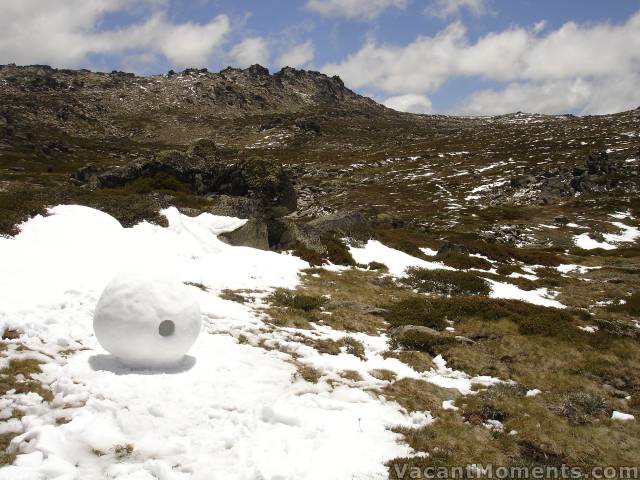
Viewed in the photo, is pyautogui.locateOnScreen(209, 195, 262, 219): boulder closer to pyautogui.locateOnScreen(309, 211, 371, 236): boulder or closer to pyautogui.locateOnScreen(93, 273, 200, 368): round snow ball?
pyautogui.locateOnScreen(309, 211, 371, 236): boulder

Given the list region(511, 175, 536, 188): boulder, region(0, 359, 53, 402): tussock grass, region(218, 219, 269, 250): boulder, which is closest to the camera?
region(0, 359, 53, 402): tussock grass

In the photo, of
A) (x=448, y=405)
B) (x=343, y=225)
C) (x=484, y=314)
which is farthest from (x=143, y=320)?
(x=343, y=225)

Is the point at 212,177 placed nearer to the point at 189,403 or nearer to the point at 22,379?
the point at 22,379

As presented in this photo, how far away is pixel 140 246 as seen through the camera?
19469mm

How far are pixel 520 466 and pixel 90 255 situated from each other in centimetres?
1523

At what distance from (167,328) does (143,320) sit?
0.53 metres

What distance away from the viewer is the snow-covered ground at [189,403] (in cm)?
626

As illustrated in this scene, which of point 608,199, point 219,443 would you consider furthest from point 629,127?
point 219,443

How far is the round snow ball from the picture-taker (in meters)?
8.60

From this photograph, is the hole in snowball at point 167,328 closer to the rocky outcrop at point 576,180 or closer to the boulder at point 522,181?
the rocky outcrop at point 576,180

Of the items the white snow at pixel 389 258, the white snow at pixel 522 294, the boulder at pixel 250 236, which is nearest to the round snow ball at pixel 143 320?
the boulder at pixel 250 236

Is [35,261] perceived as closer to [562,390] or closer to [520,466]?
[520,466]

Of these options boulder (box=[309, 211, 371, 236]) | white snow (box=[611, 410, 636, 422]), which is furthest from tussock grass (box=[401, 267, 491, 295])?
white snow (box=[611, 410, 636, 422])

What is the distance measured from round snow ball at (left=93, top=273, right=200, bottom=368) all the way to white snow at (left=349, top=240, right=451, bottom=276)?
18352 mm
